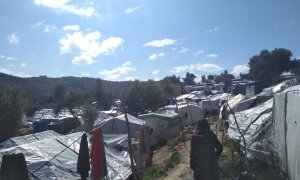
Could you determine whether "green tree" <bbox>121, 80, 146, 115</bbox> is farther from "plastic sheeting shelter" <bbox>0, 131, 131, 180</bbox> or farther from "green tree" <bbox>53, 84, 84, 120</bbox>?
"plastic sheeting shelter" <bbox>0, 131, 131, 180</bbox>

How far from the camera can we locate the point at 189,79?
137 meters

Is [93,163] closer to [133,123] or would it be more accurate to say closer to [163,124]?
[133,123]

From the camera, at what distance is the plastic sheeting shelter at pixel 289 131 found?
898 cm

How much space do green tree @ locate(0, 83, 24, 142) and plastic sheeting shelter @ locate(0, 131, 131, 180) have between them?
838 inches

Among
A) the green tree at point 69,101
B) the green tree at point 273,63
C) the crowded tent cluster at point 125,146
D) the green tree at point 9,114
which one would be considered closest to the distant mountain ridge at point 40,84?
the green tree at point 69,101

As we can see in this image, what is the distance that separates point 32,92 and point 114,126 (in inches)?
3402

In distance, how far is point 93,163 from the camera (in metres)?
10.3

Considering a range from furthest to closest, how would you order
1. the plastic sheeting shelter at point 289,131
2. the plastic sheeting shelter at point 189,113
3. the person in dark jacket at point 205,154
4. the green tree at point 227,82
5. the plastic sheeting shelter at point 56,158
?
1. the green tree at point 227,82
2. the plastic sheeting shelter at point 189,113
3. the plastic sheeting shelter at point 56,158
4. the plastic sheeting shelter at point 289,131
5. the person in dark jacket at point 205,154

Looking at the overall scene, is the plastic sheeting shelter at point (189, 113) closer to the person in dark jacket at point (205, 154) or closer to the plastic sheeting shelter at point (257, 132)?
the plastic sheeting shelter at point (257, 132)

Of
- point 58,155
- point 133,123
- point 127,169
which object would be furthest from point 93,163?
point 133,123

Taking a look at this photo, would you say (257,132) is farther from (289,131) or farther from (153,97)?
(153,97)

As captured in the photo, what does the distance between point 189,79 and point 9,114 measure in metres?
102

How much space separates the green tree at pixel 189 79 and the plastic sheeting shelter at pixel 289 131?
402 feet

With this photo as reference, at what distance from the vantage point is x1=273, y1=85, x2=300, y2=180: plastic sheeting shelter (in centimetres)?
898
